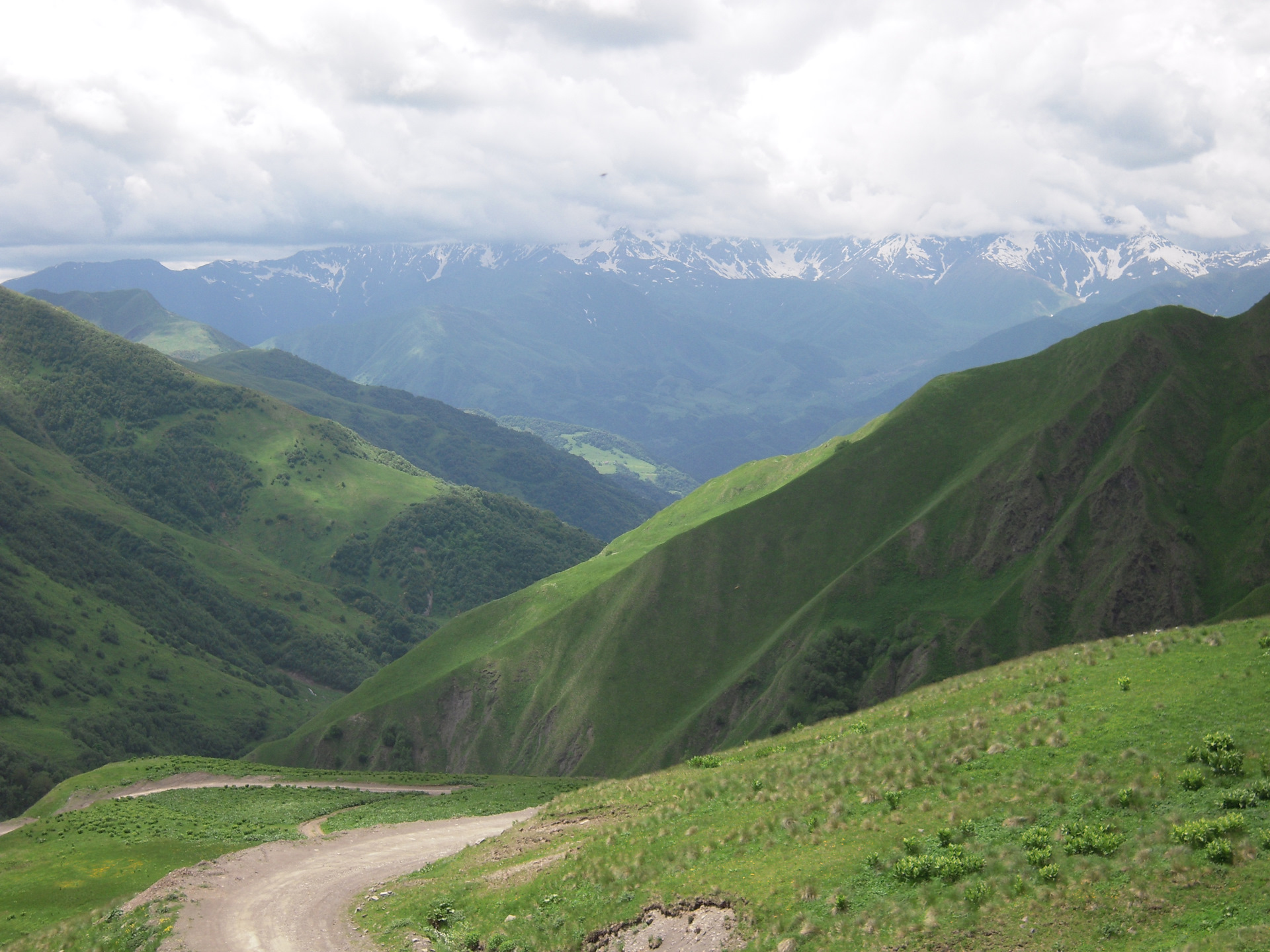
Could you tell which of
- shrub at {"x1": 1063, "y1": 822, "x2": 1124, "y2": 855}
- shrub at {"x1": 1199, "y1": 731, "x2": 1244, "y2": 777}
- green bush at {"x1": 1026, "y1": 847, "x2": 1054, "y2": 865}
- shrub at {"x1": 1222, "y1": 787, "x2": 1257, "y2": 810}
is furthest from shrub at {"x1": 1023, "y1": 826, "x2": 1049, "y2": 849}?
shrub at {"x1": 1199, "y1": 731, "x2": 1244, "y2": 777}

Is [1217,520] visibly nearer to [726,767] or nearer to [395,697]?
[726,767]

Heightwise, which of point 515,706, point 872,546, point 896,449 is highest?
point 896,449

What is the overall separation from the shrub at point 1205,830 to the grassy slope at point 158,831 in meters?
47.2

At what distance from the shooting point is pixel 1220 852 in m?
19.8

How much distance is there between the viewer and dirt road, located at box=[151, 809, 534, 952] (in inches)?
1328

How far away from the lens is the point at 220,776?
321 ft

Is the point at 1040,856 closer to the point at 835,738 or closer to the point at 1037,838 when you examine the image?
the point at 1037,838

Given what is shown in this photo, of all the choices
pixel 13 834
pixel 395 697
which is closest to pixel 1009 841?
pixel 13 834

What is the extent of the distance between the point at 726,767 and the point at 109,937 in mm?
25841

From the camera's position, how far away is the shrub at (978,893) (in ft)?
68.6

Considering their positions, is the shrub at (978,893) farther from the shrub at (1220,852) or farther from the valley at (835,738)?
the shrub at (1220,852)

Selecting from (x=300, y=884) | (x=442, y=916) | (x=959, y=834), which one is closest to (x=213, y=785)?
(x=300, y=884)

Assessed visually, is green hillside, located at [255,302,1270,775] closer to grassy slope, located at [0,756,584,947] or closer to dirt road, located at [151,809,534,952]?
grassy slope, located at [0,756,584,947]

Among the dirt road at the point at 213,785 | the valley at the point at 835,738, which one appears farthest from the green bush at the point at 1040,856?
the dirt road at the point at 213,785
